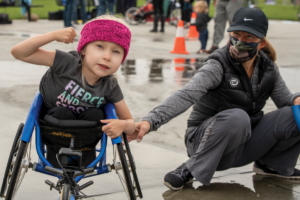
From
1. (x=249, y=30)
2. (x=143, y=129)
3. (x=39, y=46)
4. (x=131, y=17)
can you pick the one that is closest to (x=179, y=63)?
(x=249, y=30)

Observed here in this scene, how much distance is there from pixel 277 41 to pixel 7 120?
901 cm

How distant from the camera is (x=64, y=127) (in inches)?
80.9

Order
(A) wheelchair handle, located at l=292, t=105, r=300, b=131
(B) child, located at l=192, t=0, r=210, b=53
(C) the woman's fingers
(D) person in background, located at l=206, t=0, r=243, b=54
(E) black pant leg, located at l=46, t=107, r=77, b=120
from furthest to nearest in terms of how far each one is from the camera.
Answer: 1. (B) child, located at l=192, t=0, r=210, b=53
2. (D) person in background, located at l=206, t=0, r=243, b=54
3. (A) wheelchair handle, located at l=292, t=105, r=300, b=131
4. (C) the woman's fingers
5. (E) black pant leg, located at l=46, t=107, r=77, b=120

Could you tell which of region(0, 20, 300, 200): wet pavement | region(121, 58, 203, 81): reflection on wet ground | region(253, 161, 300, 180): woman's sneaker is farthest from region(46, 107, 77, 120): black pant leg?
region(121, 58, 203, 81): reflection on wet ground

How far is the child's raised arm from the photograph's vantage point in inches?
81.9

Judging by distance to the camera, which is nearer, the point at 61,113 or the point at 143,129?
the point at 61,113

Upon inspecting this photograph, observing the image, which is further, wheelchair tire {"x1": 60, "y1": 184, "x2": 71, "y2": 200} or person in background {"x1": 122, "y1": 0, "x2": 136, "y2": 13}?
person in background {"x1": 122, "y1": 0, "x2": 136, "y2": 13}

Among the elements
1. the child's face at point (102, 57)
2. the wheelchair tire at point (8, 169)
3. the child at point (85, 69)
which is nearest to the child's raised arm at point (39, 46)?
the child at point (85, 69)

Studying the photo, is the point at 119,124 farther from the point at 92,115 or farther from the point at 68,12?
the point at 68,12

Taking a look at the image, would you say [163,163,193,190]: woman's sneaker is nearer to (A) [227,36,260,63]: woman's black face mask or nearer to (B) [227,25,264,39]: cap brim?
(A) [227,36,260,63]: woman's black face mask

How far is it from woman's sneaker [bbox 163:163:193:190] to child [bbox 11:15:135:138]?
0.63 m

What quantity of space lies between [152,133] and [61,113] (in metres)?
1.73

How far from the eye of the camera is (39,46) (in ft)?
6.91

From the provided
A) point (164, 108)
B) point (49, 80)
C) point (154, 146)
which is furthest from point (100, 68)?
point (154, 146)
